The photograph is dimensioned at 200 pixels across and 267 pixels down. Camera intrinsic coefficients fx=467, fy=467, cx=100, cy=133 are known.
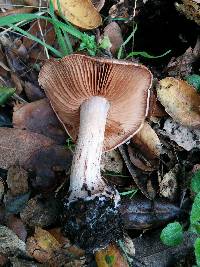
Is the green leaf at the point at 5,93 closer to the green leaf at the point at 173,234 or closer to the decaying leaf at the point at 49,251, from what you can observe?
the decaying leaf at the point at 49,251

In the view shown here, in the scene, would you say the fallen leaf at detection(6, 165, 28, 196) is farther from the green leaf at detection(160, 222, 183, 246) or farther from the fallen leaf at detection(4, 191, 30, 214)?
the green leaf at detection(160, 222, 183, 246)

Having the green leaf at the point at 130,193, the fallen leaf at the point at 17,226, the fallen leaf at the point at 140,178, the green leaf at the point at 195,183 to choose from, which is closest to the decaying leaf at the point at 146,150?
the fallen leaf at the point at 140,178

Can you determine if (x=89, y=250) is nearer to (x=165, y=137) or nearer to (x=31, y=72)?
(x=165, y=137)

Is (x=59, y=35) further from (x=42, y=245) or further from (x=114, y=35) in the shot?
(x=42, y=245)

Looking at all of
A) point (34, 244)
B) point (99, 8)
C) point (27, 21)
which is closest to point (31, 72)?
point (27, 21)

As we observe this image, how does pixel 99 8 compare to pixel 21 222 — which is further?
pixel 99 8

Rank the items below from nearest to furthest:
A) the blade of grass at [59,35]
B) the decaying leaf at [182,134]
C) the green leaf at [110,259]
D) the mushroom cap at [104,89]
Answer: the mushroom cap at [104,89] → the green leaf at [110,259] → the blade of grass at [59,35] → the decaying leaf at [182,134]

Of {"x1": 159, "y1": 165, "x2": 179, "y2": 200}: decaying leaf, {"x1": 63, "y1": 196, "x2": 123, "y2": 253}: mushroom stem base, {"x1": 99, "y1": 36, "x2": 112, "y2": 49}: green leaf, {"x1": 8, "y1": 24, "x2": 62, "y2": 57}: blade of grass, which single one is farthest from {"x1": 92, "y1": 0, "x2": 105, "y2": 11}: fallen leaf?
{"x1": 63, "y1": 196, "x2": 123, "y2": 253}: mushroom stem base

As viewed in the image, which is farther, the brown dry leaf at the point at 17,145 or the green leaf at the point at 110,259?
the brown dry leaf at the point at 17,145
